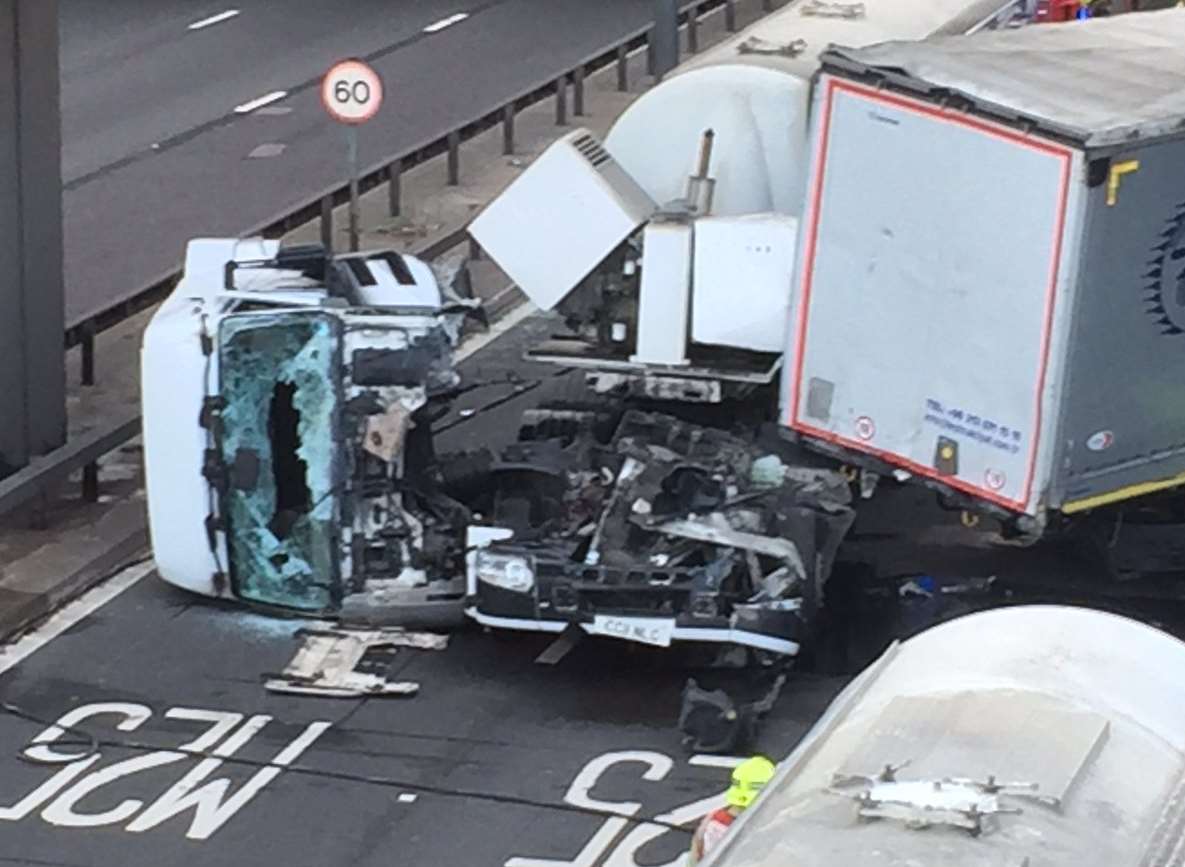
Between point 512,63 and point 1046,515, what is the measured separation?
17155 mm

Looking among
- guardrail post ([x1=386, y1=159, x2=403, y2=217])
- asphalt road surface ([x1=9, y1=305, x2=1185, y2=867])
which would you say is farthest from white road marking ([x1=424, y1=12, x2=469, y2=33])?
asphalt road surface ([x1=9, y1=305, x2=1185, y2=867])

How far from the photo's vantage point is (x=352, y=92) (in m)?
19.1

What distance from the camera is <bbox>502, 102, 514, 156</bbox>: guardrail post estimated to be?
2355 cm

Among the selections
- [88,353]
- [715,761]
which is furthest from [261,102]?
[715,761]

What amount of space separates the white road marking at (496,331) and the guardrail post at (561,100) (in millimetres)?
5617

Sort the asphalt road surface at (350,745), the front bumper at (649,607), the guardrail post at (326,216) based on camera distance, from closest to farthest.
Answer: the asphalt road surface at (350,745) < the front bumper at (649,607) < the guardrail post at (326,216)

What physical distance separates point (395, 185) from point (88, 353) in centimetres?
501

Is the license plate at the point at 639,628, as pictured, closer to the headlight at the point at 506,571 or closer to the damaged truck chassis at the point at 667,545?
the damaged truck chassis at the point at 667,545

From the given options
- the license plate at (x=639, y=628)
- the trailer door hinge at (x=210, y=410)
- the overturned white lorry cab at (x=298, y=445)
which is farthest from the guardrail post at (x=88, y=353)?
the license plate at (x=639, y=628)

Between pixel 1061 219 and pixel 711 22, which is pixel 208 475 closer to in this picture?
pixel 1061 219

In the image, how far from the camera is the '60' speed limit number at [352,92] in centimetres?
1903

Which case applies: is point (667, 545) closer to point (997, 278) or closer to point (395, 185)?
point (997, 278)

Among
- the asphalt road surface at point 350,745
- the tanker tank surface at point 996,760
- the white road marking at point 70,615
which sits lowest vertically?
the white road marking at point 70,615

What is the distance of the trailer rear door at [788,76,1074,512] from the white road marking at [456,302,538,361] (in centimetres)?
532
